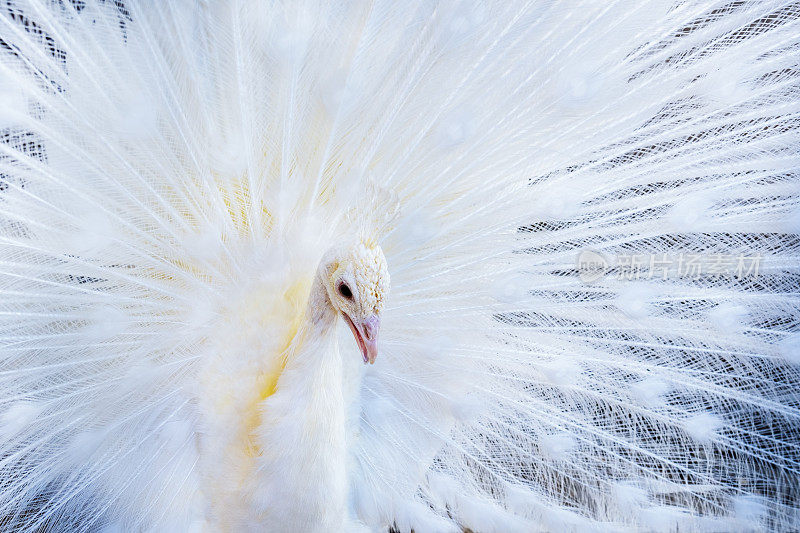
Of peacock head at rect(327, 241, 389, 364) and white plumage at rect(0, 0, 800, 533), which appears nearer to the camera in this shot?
peacock head at rect(327, 241, 389, 364)

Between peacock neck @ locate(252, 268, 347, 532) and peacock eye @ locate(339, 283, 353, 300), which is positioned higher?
peacock eye @ locate(339, 283, 353, 300)

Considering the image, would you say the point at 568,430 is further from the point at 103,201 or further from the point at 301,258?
the point at 103,201

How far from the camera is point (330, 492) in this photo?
1511mm

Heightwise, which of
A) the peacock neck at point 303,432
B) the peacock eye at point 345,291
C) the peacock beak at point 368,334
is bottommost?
the peacock neck at point 303,432

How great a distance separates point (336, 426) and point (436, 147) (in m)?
0.67

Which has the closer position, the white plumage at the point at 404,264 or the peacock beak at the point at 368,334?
the peacock beak at the point at 368,334

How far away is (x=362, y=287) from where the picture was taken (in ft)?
4.28

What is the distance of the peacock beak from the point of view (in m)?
1.33

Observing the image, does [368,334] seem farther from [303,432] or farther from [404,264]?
[404,264]

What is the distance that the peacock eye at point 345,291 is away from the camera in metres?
1.33

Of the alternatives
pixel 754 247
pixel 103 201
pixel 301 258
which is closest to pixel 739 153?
pixel 754 247

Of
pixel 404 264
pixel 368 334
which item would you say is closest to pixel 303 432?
pixel 368 334

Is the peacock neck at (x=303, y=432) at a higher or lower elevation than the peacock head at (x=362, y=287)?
lower

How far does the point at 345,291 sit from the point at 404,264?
0.40 m
